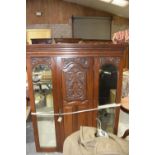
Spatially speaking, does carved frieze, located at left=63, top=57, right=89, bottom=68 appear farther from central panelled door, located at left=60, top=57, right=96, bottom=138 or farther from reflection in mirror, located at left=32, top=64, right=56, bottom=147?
reflection in mirror, located at left=32, top=64, right=56, bottom=147

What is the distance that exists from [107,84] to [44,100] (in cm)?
52

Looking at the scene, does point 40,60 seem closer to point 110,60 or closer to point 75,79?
point 75,79

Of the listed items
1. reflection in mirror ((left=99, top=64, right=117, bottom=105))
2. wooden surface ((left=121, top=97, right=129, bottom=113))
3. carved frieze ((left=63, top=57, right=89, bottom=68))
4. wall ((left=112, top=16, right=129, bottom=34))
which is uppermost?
wall ((left=112, top=16, right=129, bottom=34))

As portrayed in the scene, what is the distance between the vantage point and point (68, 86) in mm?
1583

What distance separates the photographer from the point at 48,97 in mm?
1659

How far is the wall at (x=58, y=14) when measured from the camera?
17.4ft

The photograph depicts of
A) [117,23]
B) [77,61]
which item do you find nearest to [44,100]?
[77,61]

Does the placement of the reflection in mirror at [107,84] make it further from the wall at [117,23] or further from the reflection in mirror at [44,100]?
the wall at [117,23]

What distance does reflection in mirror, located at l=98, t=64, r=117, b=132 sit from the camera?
5.26 ft

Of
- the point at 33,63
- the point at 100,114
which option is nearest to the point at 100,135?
the point at 100,114

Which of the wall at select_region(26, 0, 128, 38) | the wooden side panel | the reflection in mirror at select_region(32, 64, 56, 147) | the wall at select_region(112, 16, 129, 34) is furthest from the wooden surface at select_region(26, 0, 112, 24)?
the wooden side panel

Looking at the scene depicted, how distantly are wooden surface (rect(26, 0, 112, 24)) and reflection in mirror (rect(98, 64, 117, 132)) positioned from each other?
4.15m

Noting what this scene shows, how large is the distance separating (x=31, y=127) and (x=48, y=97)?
0.34m
